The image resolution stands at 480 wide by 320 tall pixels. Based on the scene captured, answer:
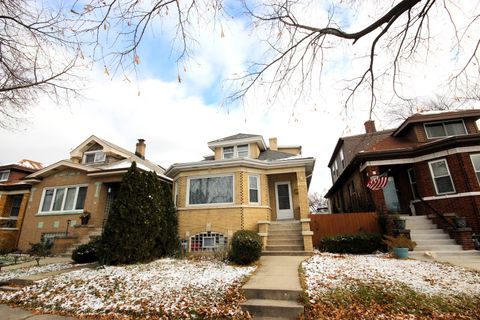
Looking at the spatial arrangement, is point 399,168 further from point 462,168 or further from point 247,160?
point 247,160

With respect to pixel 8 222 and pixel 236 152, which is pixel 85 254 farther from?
pixel 8 222

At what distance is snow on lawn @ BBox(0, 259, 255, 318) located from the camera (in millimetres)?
4852

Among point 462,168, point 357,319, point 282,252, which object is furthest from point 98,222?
point 462,168

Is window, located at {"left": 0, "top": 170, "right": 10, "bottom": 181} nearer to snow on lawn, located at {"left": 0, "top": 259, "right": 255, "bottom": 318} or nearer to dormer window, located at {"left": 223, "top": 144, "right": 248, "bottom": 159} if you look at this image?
dormer window, located at {"left": 223, "top": 144, "right": 248, "bottom": 159}

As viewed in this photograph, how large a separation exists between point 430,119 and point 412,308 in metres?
12.5

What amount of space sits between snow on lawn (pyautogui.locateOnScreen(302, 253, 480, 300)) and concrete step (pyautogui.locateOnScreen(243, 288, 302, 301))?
0.34m

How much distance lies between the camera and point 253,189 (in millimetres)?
12438

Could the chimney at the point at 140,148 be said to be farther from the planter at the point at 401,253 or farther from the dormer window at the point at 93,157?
the planter at the point at 401,253

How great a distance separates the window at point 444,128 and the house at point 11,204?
26.3 m

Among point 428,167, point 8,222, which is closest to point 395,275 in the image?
point 428,167

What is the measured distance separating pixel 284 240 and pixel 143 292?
6.83 metres

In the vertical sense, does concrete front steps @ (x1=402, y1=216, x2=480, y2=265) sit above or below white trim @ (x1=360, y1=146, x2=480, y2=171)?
below

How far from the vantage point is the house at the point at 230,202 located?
447 inches

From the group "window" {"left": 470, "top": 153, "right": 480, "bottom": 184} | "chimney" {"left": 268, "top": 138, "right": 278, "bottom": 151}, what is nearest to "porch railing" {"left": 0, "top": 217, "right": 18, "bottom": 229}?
"chimney" {"left": 268, "top": 138, "right": 278, "bottom": 151}
